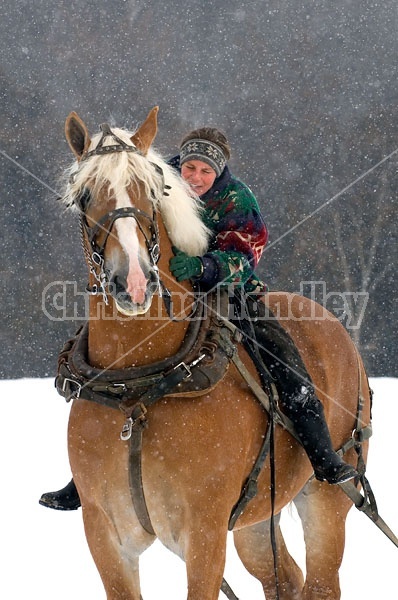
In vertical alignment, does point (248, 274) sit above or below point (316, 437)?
above

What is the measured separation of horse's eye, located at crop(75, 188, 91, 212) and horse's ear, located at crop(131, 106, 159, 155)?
1.12 feet

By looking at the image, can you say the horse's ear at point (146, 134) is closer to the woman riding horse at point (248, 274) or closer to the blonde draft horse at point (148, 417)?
the blonde draft horse at point (148, 417)

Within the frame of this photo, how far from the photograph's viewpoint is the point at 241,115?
1997 cm

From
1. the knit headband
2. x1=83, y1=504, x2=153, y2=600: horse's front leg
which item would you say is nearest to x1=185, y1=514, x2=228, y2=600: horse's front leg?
x1=83, y1=504, x2=153, y2=600: horse's front leg

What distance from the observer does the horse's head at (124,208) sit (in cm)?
283

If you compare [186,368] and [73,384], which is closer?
[186,368]

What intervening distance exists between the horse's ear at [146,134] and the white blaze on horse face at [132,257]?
48 centimetres

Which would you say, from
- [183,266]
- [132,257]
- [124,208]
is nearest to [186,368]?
[183,266]

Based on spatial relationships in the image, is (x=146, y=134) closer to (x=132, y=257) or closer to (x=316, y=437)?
(x=132, y=257)

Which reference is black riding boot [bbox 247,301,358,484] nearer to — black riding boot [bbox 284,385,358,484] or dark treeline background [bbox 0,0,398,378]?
black riding boot [bbox 284,385,358,484]

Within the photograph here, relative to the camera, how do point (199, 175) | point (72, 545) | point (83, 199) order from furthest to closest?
point (72, 545) < point (199, 175) < point (83, 199)

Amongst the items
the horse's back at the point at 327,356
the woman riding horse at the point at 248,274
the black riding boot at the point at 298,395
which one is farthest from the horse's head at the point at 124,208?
the horse's back at the point at 327,356

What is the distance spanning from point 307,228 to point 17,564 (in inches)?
609

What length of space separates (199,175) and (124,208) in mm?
901
